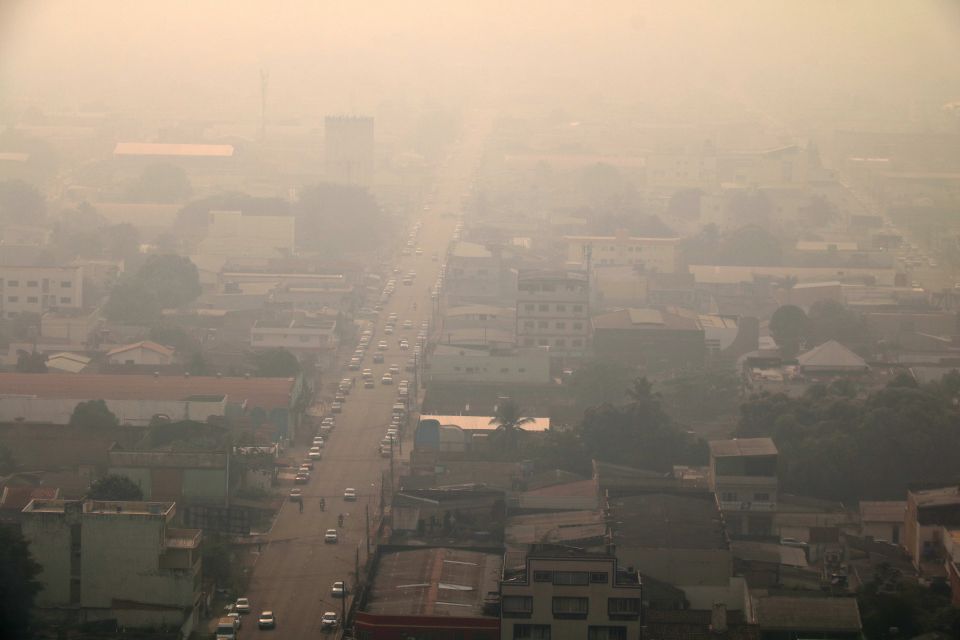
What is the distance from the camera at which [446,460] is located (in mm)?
9227

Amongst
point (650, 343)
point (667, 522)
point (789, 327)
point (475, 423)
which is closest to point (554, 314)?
point (650, 343)

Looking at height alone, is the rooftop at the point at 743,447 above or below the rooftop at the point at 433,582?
above

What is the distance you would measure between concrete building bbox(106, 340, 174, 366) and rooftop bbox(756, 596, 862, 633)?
535cm

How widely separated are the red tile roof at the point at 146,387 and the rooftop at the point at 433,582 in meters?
3.00

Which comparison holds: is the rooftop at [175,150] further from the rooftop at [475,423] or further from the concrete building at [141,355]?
the rooftop at [475,423]

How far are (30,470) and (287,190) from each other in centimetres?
1267

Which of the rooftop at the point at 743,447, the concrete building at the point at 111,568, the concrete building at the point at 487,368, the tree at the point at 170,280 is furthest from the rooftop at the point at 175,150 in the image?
the concrete building at the point at 111,568

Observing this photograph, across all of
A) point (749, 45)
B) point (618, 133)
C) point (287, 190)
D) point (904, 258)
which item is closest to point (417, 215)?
point (287, 190)

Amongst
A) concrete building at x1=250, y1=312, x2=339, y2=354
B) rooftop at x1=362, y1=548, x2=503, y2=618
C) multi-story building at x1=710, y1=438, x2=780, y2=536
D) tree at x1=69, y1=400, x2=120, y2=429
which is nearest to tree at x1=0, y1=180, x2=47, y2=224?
concrete building at x1=250, y1=312, x2=339, y2=354

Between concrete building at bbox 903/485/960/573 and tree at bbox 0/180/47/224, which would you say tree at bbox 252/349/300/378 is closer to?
concrete building at bbox 903/485/960/573

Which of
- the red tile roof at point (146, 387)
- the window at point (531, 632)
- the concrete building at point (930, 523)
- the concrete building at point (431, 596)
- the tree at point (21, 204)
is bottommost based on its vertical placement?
the window at point (531, 632)

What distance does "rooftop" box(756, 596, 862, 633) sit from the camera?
6.59 m

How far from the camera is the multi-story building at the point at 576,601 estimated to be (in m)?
6.38

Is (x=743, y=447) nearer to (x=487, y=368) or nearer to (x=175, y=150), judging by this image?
(x=487, y=368)
